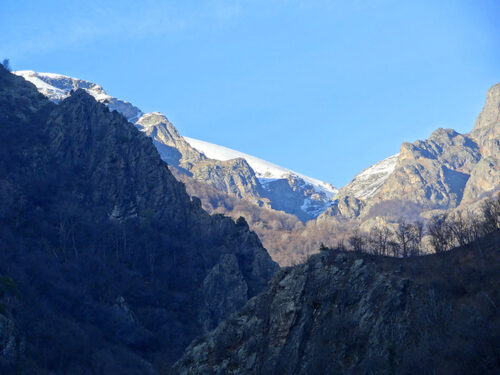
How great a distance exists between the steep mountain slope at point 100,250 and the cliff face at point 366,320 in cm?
3484

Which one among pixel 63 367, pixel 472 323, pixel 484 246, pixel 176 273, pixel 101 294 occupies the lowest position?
pixel 63 367

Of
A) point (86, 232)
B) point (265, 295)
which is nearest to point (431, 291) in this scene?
point (265, 295)

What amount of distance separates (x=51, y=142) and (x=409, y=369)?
5621 inches

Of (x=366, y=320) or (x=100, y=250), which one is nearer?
(x=366, y=320)

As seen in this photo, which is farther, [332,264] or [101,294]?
[101,294]

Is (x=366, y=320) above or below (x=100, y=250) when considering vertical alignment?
above

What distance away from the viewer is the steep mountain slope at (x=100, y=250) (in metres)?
106

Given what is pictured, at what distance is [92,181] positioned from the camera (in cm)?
15850

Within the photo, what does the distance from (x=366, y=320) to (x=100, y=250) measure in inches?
3694

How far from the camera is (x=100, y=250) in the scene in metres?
144

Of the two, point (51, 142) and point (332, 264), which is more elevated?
point (51, 142)

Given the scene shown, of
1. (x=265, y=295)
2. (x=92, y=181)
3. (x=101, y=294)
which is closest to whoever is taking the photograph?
(x=265, y=295)

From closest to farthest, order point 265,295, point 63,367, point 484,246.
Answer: point 484,246 → point 265,295 → point 63,367

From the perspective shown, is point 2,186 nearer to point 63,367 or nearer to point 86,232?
point 86,232
